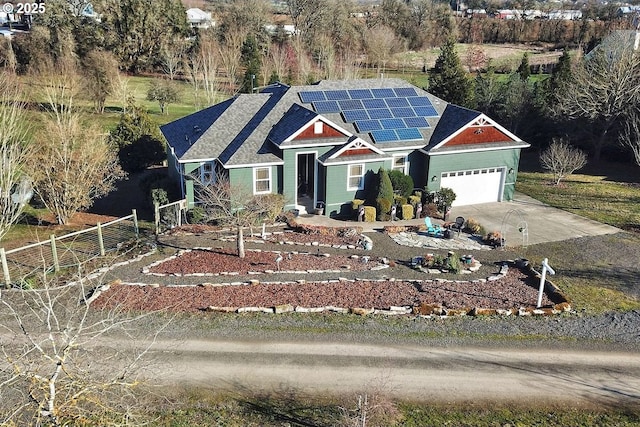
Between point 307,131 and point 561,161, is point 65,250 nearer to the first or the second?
point 307,131

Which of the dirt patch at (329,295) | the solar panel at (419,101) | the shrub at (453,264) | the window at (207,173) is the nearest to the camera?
the dirt patch at (329,295)

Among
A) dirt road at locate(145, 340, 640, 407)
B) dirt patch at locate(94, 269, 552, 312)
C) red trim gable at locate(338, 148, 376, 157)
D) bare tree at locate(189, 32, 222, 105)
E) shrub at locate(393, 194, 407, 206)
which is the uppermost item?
bare tree at locate(189, 32, 222, 105)

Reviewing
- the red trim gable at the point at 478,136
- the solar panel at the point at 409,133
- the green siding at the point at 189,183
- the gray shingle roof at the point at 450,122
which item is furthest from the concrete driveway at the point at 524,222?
the green siding at the point at 189,183

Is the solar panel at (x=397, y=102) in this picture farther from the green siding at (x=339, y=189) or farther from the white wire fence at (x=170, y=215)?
the white wire fence at (x=170, y=215)

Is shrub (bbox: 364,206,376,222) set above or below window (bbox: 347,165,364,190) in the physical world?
below

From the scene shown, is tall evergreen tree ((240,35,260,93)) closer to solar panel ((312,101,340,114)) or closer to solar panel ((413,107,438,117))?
solar panel ((312,101,340,114))

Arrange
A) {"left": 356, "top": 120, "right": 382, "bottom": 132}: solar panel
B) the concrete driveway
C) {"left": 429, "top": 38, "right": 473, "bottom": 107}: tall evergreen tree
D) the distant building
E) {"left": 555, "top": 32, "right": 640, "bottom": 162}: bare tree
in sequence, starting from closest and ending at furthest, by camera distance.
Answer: the concrete driveway
{"left": 356, "top": 120, "right": 382, "bottom": 132}: solar panel
{"left": 555, "top": 32, "right": 640, "bottom": 162}: bare tree
{"left": 429, "top": 38, "right": 473, "bottom": 107}: tall evergreen tree
the distant building

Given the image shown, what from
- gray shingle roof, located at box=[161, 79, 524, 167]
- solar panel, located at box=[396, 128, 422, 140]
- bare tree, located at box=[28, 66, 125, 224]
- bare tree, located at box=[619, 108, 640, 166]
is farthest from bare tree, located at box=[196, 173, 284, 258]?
bare tree, located at box=[619, 108, 640, 166]
